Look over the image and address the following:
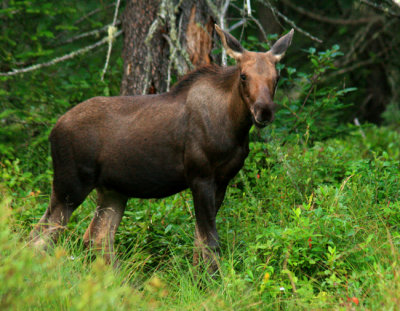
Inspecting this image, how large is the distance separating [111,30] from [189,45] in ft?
4.09

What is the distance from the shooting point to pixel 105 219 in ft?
21.3

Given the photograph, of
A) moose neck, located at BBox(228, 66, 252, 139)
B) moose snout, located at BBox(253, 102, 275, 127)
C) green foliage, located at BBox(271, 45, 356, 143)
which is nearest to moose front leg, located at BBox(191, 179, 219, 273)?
moose neck, located at BBox(228, 66, 252, 139)

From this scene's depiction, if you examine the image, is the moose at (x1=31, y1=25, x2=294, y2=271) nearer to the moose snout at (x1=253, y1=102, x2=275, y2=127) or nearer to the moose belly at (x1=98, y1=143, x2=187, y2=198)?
the moose belly at (x1=98, y1=143, x2=187, y2=198)

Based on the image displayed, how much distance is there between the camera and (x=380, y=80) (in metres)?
15.5

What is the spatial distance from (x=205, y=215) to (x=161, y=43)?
3220 mm

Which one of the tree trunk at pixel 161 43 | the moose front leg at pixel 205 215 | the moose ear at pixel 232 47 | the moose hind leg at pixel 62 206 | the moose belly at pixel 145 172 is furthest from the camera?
the tree trunk at pixel 161 43

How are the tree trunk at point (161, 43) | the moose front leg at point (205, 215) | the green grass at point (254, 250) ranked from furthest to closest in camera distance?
1. the tree trunk at point (161, 43)
2. the moose front leg at point (205, 215)
3. the green grass at point (254, 250)

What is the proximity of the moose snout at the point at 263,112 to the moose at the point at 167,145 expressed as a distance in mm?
320

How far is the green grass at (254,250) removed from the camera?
4.03 metres

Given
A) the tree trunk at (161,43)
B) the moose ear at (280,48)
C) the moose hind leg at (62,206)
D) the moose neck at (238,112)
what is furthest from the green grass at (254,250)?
the tree trunk at (161,43)

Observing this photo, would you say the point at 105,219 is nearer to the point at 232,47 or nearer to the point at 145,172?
the point at 145,172

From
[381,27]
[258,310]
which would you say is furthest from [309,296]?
[381,27]

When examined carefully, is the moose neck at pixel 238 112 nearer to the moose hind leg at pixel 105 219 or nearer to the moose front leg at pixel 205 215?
the moose front leg at pixel 205 215

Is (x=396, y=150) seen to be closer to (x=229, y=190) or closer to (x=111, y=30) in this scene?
(x=229, y=190)
